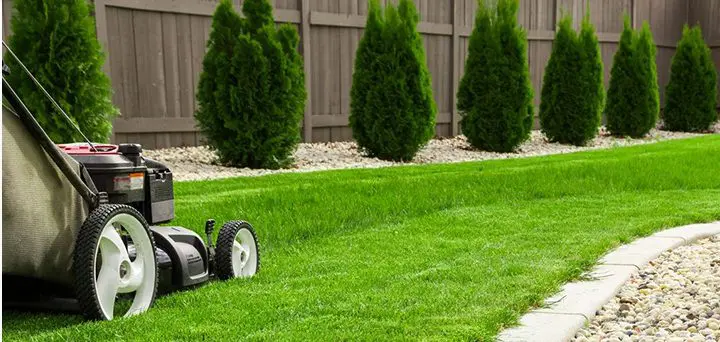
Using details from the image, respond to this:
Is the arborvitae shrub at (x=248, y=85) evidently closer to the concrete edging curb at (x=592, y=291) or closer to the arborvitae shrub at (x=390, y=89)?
the arborvitae shrub at (x=390, y=89)

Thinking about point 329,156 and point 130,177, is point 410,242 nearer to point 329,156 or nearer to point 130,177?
point 130,177

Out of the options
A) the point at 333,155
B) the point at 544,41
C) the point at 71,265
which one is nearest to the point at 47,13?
the point at 333,155

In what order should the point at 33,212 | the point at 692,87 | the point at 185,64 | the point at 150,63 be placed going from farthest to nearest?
the point at 692,87
the point at 185,64
the point at 150,63
the point at 33,212

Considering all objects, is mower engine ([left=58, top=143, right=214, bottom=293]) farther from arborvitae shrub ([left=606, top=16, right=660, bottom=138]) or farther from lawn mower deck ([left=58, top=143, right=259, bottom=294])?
arborvitae shrub ([left=606, top=16, right=660, bottom=138])

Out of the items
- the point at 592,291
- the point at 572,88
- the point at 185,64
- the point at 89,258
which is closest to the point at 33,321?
the point at 89,258

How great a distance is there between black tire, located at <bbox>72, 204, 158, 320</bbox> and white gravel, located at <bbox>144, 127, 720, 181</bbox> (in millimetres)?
5294

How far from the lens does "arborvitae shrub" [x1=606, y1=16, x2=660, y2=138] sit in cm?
1504

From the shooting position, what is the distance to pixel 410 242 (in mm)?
4559

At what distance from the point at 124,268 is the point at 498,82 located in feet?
31.2

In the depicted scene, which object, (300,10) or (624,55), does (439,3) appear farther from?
(624,55)

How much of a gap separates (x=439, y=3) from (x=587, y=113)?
10.2ft

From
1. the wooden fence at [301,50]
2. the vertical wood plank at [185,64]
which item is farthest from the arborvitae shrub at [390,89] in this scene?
the vertical wood plank at [185,64]

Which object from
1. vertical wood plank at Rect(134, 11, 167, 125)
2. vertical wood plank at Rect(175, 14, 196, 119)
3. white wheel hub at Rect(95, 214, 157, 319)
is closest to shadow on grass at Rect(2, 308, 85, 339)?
white wheel hub at Rect(95, 214, 157, 319)

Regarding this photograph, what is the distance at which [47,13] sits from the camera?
6988 mm
